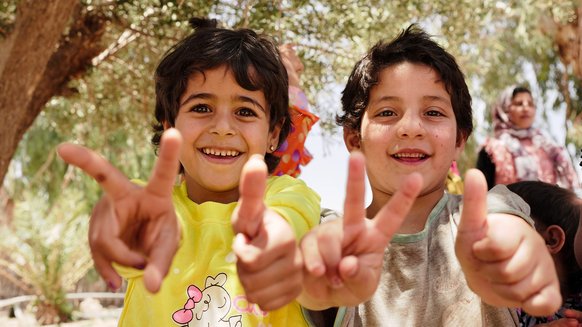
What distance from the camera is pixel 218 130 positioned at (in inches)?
73.5

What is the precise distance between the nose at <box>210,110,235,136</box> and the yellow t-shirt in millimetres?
201

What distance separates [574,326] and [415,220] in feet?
1.75

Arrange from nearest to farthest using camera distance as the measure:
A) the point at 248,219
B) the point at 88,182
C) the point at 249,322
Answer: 1. the point at 248,219
2. the point at 249,322
3. the point at 88,182

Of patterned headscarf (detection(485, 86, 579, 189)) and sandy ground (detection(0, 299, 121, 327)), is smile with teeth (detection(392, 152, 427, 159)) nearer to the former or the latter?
patterned headscarf (detection(485, 86, 579, 189))

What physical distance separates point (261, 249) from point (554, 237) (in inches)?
59.8

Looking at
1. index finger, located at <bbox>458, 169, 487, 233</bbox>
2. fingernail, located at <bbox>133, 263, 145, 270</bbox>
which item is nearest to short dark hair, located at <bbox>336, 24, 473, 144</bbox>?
index finger, located at <bbox>458, 169, 487, 233</bbox>

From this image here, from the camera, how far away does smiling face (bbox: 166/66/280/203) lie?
6.23 ft

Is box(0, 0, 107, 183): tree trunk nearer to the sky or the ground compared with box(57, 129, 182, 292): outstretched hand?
nearer to the sky

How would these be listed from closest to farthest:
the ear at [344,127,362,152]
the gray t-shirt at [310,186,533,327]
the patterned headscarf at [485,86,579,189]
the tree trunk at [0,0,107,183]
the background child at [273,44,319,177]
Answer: the gray t-shirt at [310,186,533,327] → the ear at [344,127,362,152] → the background child at [273,44,319,177] → the tree trunk at [0,0,107,183] → the patterned headscarf at [485,86,579,189]

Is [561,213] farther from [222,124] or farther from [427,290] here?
[222,124]

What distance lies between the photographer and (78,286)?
575 inches

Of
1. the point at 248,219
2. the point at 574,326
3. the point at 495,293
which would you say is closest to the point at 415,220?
the point at 574,326

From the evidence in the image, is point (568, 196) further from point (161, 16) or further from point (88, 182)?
point (88, 182)

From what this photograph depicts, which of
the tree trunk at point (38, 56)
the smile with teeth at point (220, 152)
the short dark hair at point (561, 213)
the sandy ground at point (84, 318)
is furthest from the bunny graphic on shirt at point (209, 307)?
the sandy ground at point (84, 318)
